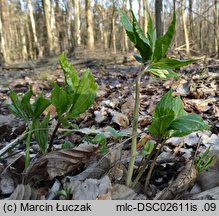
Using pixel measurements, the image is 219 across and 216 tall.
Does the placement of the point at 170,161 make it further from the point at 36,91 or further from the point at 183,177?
the point at 36,91

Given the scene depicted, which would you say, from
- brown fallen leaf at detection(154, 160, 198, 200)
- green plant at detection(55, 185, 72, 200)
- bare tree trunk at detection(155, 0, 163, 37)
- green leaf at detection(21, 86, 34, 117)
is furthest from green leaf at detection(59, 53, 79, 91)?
bare tree trunk at detection(155, 0, 163, 37)

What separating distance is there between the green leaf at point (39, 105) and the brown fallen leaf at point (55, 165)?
17 cm

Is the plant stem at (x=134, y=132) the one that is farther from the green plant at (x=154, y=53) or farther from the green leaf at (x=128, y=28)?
the green leaf at (x=128, y=28)

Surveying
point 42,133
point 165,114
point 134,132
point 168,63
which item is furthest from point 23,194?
point 168,63

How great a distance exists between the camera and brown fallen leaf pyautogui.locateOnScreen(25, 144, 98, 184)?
1164 millimetres


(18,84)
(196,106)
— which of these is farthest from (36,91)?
(196,106)

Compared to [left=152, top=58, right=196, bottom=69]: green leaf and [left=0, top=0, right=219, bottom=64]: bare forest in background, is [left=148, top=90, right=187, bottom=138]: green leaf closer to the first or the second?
[left=152, top=58, right=196, bottom=69]: green leaf

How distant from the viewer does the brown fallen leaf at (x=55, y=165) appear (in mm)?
1164

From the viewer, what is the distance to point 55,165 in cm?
118

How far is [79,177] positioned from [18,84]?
431 cm

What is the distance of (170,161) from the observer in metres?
1.26

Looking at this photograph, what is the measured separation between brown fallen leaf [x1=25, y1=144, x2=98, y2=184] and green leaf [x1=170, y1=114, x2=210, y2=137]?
44cm

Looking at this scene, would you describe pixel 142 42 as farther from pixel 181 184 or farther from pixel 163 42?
pixel 181 184

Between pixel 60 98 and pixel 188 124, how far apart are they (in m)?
0.46
